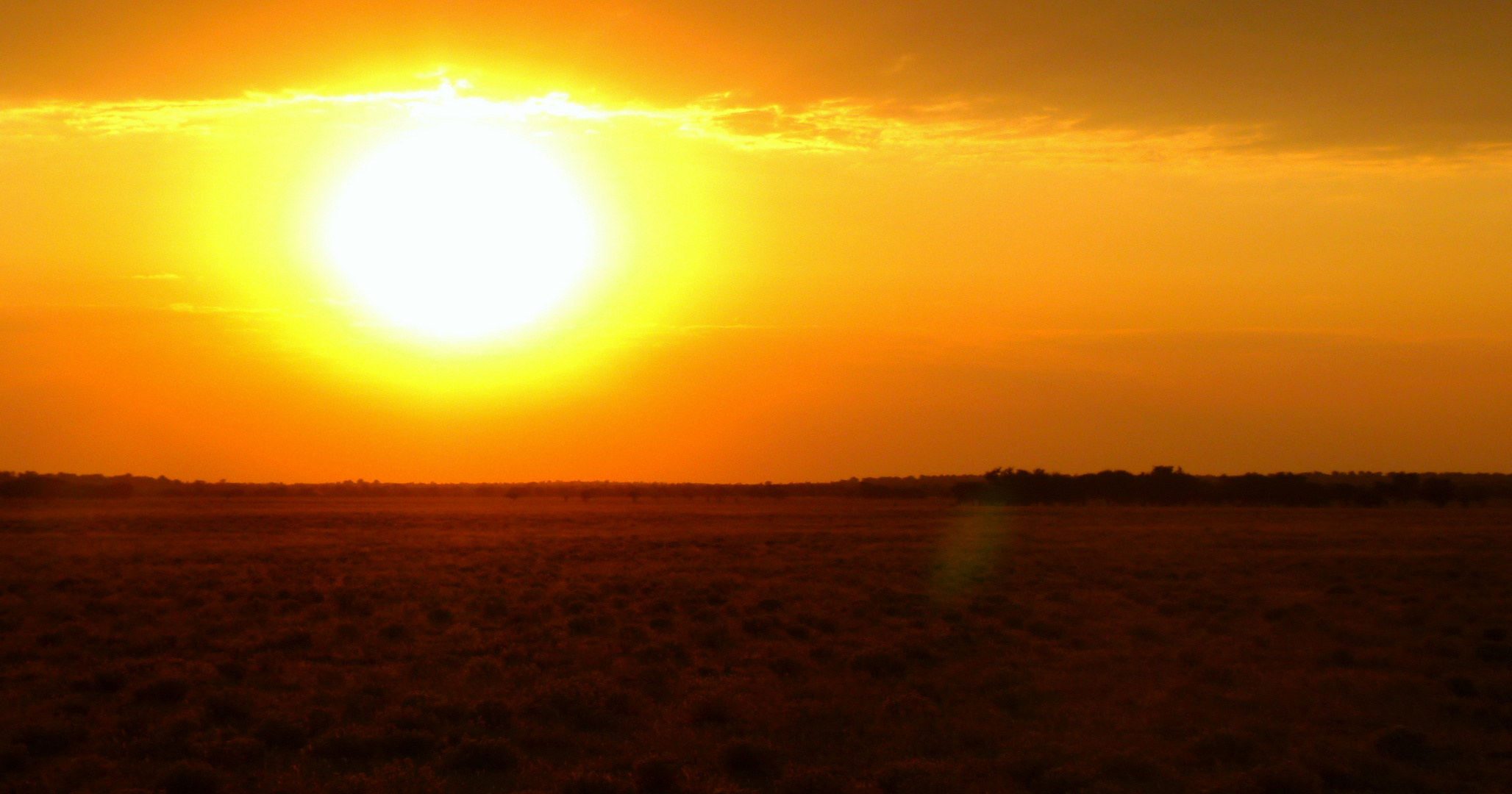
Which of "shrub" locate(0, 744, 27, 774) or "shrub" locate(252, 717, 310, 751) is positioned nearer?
"shrub" locate(0, 744, 27, 774)

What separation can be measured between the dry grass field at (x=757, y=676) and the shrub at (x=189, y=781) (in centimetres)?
2

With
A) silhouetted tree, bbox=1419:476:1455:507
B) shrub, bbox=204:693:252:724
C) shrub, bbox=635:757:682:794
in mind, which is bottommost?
shrub, bbox=635:757:682:794

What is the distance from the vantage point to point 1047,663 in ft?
52.2

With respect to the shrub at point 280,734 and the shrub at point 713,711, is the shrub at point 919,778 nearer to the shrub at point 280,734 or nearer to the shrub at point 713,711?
the shrub at point 713,711

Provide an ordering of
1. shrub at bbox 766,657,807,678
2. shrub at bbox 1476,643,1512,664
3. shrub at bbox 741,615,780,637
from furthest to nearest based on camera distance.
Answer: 1. shrub at bbox 741,615,780,637
2. shrub at bbox 1476,643,1512,664
3. shrub at bbox 766,657,807,678

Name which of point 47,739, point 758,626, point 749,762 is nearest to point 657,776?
point 749,762

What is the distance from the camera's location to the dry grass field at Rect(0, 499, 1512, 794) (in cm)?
1030

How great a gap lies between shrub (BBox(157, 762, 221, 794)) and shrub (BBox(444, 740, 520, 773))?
1.93 m

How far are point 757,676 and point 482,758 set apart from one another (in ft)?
16.6

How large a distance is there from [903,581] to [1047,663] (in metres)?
12.3

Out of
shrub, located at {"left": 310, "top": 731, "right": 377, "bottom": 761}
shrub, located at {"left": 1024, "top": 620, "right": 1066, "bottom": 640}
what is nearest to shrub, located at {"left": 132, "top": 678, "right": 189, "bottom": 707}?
shrub, located at {"left": 310, "top": 731, "right": 377, "bottom": 761}

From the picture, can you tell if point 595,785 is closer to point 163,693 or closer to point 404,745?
point 404,745

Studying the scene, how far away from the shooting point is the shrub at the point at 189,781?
962cm

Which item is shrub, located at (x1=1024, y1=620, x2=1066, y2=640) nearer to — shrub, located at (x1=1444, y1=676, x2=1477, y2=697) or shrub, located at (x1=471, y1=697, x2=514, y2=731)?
shrub, located at (x1=1444, y1=676, x2=1477, y2=697)
